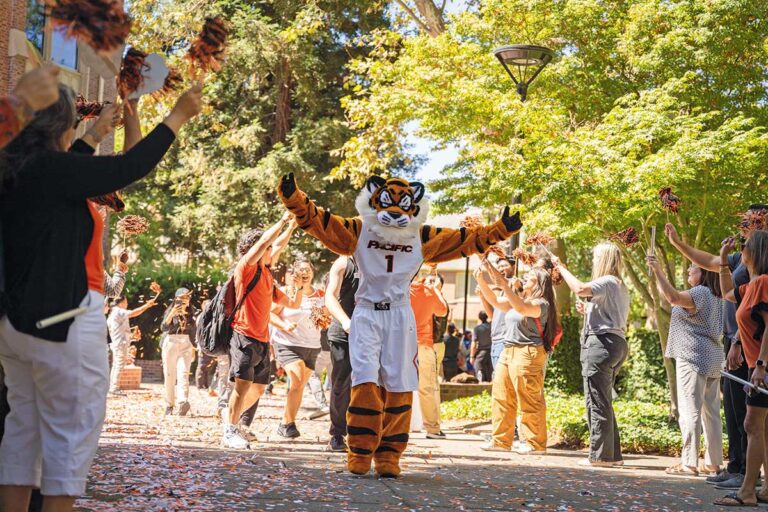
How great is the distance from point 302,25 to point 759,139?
1704 centimetres

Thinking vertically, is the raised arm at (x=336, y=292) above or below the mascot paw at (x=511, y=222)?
below

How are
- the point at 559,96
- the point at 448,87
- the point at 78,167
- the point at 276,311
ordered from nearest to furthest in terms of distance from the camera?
the point at 78,167 → the point at 276,311 → the point at 559,96 → the point at 448,87

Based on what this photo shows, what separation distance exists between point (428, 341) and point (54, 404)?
7.56 meters

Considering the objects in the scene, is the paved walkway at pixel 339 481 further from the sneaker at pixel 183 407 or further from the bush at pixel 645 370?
the bush at pixel 645 370

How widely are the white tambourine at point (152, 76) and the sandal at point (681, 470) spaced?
6.36m

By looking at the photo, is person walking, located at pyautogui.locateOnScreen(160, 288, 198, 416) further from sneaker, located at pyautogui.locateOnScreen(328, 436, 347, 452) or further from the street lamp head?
the street lamp head

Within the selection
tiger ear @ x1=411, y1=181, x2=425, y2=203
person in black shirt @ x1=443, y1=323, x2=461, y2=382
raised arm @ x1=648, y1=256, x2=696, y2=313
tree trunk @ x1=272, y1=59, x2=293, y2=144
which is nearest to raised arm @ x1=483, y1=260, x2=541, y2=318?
raised arm @ x1=648, y1=256, x2=696, y2=313

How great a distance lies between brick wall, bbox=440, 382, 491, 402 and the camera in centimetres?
1698

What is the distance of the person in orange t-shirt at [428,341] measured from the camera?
10.8 meters

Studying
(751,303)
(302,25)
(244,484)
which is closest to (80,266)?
(244,484)

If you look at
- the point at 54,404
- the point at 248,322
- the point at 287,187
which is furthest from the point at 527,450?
the point at 54,404

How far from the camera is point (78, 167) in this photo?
12.0 feet

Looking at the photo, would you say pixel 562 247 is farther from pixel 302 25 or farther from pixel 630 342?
pixel 302 25

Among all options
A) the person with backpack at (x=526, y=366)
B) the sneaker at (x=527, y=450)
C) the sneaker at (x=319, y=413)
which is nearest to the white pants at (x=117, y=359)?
the sneaker at (x=319, y=413)
